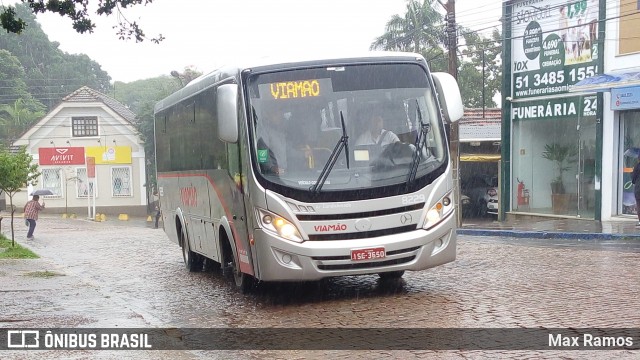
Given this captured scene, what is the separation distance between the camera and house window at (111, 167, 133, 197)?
Answer: 2232 inches

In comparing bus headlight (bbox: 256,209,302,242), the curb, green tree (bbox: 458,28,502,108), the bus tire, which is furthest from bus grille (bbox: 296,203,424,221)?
green tree (bbox: 458,28,502,108)

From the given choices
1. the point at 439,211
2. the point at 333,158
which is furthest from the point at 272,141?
the point at 439,211

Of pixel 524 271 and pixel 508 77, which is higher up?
pixel 508 77

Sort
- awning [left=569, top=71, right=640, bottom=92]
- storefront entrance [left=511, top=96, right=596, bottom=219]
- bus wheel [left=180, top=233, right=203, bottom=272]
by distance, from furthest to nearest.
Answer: storefront entrance [left=511, top=96, right=596, bottom=219]
awning [left=569, top=71, right=640, bottom=92]
bus wheel [left=180, top=233, right=203, bottom=272]

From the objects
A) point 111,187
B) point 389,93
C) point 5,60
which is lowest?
point 111,187

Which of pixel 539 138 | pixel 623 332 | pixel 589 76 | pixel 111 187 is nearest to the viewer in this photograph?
pixel 623 332

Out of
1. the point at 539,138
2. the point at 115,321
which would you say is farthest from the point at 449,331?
the point at 539,138

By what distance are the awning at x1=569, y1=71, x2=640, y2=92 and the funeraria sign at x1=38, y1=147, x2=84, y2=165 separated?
40383 millimetres

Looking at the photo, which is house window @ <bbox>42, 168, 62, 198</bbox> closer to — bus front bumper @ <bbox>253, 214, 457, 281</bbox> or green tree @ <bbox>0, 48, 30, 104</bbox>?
green tree @ <bbox>0, 48, 30, 104</bbox>

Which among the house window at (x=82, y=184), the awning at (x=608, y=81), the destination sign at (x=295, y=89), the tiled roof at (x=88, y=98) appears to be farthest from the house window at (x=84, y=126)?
the destination sign at (x=295, y=89)

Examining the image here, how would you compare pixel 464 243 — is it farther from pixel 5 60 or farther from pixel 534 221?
pixel 5 60

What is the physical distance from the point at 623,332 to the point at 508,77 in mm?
21100

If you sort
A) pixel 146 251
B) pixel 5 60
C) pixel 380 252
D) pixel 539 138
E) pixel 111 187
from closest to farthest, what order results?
pixel 380 252 < pixel 146 251 < pixel 539 138 < pixel 111 187 < pixel 5 60

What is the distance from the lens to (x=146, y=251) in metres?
19.9
